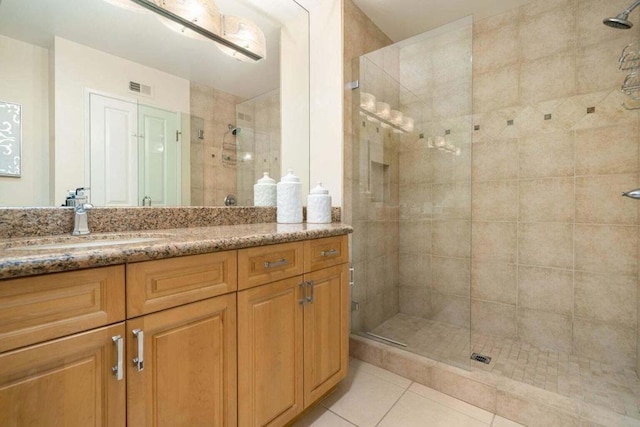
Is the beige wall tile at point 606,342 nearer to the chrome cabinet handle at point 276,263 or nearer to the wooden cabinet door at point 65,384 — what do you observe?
the chrome cabinet handle at point 276,263

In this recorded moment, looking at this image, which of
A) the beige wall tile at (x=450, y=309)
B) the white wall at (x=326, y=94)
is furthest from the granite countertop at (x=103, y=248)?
the beige wall tile at (x=450, y=309)

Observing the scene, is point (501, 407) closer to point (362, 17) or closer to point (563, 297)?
point (563, 297)

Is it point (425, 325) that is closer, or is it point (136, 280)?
point (136, 280)

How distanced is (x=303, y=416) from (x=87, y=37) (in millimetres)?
1890

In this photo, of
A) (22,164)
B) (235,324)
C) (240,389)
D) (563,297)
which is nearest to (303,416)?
(240,389)

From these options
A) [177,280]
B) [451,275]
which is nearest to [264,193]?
[177,280]

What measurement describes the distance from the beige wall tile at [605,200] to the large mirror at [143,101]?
6.07ft

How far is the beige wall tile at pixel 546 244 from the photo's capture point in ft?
6.05

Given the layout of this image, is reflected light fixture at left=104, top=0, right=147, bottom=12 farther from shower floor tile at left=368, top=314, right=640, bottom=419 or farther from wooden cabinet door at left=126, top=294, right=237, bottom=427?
shower floor tile at left=368, top=314, right=640, bottom=419

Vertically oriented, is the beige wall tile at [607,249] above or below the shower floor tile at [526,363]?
above

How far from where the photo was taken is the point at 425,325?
2.05m

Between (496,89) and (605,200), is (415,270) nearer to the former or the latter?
(605,200)

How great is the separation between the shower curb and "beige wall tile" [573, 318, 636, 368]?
0.72 meters

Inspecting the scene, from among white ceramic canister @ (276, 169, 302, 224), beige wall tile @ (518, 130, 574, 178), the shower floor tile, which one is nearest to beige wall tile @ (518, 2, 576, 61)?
beige wall tile @ (518, 130, 574, 178)
